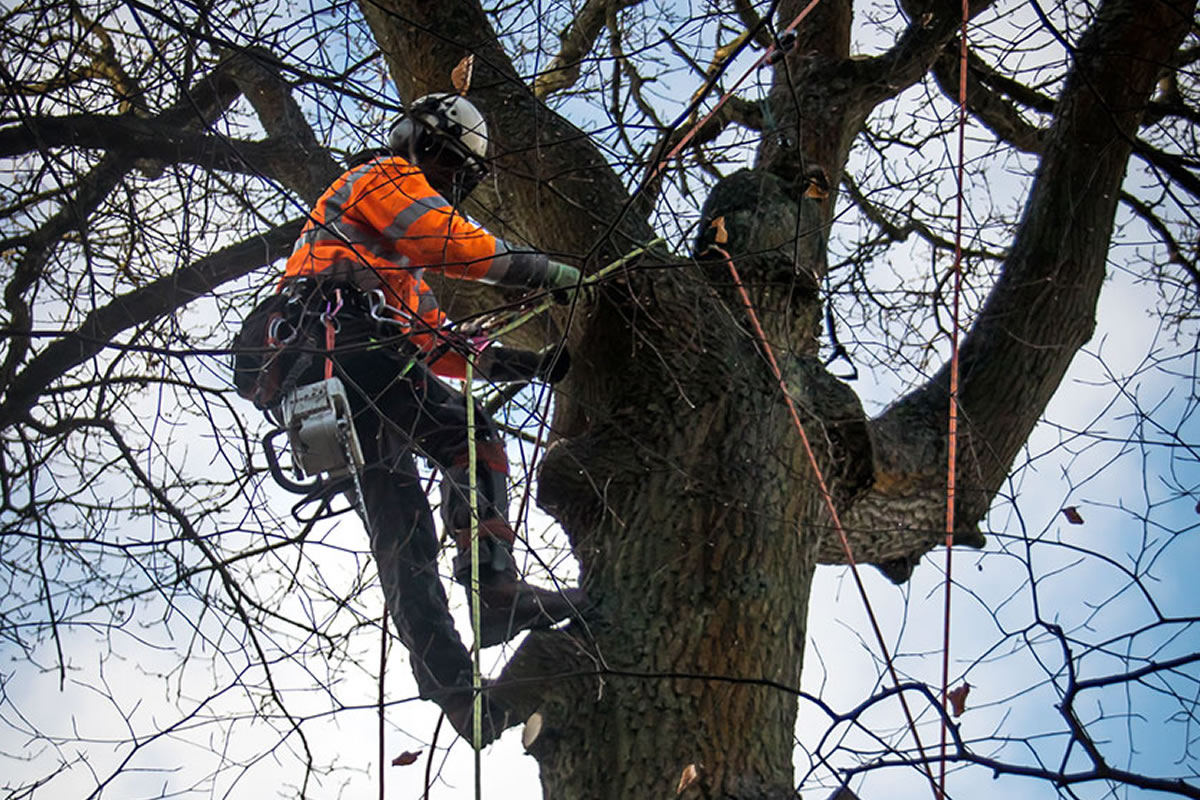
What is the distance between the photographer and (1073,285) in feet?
12.9

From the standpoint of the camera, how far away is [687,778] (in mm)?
2646

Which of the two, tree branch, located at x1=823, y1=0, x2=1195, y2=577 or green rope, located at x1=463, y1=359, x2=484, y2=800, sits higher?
tree branch, located at x1=823, y1=0, x2=1195, y2=577

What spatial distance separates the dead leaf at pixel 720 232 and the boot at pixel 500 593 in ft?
3.28

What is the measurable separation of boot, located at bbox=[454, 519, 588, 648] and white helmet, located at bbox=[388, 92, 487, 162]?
104cm

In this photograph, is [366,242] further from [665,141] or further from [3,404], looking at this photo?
[665,141]

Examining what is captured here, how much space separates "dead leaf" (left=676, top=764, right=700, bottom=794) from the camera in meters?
2.64

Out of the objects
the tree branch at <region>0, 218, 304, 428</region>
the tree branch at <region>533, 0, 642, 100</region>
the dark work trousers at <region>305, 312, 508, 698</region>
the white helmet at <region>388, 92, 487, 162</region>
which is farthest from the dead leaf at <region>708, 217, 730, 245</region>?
the tree branch at <region>0, 218, 304, 428</region>

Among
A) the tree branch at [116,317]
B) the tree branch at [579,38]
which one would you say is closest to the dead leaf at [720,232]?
the tree branch at [579,38]

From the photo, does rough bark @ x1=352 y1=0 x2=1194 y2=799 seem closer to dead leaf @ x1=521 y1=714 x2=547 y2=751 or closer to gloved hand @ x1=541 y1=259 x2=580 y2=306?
dead leaf @ x1=521 y1=714 x2=547 y2=751

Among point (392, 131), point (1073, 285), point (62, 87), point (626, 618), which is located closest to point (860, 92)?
point (1073, 285)

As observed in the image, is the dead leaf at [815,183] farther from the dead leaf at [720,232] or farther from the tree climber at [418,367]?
the tree climber at [418,367]

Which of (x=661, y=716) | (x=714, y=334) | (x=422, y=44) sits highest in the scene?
(x=422, y=44)

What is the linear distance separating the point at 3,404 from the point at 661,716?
172 cm

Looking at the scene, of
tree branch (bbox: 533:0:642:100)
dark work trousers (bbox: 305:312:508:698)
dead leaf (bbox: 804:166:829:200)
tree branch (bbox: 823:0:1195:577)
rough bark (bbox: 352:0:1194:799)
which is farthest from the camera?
tree branch (bbox: 533:0:642:100)
